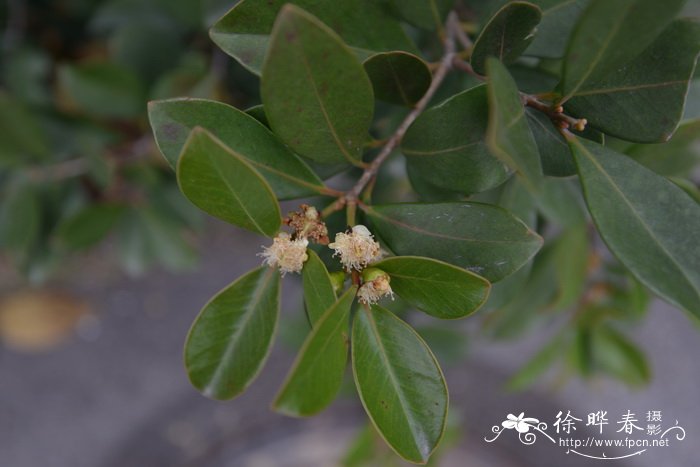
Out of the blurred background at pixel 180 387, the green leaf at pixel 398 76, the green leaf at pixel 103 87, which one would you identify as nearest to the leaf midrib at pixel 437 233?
the green leaf at pixel 398 76

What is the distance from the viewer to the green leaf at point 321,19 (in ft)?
1.38

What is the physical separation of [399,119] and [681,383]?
1.62m

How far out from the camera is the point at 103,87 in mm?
889

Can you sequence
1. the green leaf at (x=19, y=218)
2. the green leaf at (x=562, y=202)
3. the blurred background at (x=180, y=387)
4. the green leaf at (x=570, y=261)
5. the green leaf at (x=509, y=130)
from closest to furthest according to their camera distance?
the green leaf at (x=509, y=130) → the green leaf at (x=562, y=202) → the green leaf at (x=570, y=261) → the green leaf at (x=19, y=218) → the blurred background at (x=180, y=387)

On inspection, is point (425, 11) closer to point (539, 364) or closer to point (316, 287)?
point (316, 287)

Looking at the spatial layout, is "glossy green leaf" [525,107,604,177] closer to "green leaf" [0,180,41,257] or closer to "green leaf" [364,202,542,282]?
"green leaf" [364,202,542,282]

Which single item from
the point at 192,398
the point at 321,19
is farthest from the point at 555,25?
the point at 192,398

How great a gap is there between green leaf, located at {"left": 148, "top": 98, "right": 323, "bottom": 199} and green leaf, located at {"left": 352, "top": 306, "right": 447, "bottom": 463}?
0.11 m

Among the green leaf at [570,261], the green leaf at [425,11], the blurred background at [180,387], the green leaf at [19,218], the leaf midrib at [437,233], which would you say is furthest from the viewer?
the blurred background at [180,387]

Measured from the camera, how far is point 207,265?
192 centimetres

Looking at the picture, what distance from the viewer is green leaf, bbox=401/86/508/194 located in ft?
1.32

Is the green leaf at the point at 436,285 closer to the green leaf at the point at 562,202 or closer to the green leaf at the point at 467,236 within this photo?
the green leaf at the point at 467,236

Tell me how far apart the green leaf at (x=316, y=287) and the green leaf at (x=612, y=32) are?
0.65 feet

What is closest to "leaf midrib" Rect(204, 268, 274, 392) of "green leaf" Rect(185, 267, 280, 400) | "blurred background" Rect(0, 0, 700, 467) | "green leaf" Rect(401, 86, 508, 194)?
"green leaf" Rect(185, 267, 280, 400)
